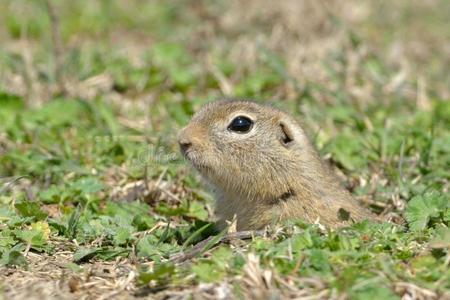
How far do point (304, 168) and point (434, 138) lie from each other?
201 cm

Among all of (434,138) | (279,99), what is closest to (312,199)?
(434,138)

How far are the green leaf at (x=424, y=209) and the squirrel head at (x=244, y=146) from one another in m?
0.88

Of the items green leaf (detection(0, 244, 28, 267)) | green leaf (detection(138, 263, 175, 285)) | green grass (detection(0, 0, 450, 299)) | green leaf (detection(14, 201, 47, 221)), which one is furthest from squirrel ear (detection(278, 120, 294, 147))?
green leaf (detection(0, 244, 28, 267))

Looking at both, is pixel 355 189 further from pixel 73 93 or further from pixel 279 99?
pixel 73 93

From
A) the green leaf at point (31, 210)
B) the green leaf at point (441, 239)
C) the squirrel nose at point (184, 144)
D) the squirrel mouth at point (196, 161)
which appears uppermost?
the squirrel nose at point (184, 144)

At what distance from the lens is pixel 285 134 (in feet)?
20.6

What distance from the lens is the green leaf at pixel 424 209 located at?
219 inches

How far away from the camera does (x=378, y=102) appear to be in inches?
357

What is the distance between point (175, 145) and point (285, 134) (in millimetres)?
812

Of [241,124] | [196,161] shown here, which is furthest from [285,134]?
[196,161]

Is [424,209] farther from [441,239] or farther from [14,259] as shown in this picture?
[14,259]

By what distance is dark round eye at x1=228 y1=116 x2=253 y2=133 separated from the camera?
20.3 ft

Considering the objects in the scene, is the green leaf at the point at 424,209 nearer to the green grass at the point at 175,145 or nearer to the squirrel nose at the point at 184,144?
the green grass at the point at 175,145

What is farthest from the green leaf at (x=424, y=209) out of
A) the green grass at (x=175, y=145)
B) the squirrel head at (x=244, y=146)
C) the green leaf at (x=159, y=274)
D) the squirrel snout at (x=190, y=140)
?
the green leaf at (x=159, y=274)
